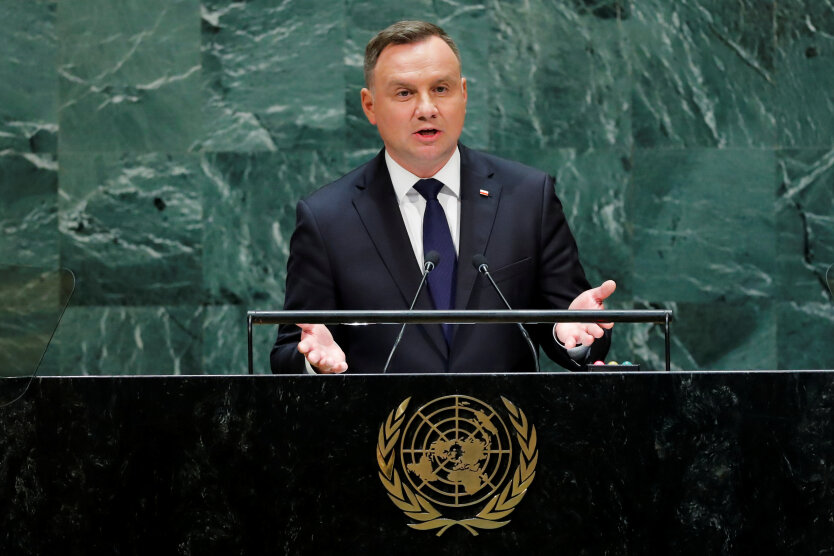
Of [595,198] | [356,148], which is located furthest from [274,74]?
[595,198]

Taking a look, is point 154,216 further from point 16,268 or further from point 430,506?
point 430,506

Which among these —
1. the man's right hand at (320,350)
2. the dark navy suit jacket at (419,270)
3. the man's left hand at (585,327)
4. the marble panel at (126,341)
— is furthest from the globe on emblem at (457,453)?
the marble panel at (126,341)

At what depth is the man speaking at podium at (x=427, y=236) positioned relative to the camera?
307cm

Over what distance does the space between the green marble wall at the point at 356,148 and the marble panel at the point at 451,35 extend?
0.03 ft

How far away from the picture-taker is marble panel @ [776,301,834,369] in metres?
5.19

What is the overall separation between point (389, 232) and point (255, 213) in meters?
2.13

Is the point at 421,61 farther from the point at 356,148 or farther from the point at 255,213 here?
the point at 255,213

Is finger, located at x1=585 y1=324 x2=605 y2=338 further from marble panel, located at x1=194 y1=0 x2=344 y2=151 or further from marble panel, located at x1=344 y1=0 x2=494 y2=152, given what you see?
marble panel, located at x1=194 y1=0 x2=344 y2=151

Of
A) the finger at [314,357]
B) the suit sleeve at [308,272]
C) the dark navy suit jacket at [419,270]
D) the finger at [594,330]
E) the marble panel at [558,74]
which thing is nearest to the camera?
the finger at [314,357]

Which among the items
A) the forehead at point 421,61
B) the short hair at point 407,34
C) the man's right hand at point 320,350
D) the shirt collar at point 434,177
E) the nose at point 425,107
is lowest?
the man's right hand at point 320,350

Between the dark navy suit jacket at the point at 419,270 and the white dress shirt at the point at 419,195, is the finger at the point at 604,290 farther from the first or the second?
the white dress shirt at the point at 419,195

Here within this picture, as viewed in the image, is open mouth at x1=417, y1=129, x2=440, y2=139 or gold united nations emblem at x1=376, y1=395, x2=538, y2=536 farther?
open mouth at x1=417, y1=129, x2=440, y2=139

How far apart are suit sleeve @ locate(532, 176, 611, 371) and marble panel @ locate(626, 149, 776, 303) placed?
1976 mm

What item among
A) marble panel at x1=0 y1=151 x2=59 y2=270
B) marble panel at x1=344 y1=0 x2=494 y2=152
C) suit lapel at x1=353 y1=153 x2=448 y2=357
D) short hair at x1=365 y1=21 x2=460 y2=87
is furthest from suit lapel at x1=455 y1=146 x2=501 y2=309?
marble panel at x1=0 y1=151 x2=59 y2=270
